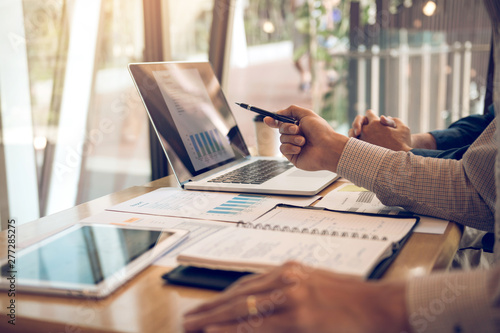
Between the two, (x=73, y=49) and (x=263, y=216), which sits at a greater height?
(x=73, y=49)

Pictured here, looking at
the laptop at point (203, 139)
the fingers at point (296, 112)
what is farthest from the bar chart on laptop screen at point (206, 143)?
the fingers at point (296, 112)

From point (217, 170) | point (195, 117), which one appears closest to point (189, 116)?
point (195, 117)

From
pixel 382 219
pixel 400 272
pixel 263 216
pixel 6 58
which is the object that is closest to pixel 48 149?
pixel 6 58

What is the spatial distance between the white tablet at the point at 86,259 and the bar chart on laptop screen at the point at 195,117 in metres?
0.45

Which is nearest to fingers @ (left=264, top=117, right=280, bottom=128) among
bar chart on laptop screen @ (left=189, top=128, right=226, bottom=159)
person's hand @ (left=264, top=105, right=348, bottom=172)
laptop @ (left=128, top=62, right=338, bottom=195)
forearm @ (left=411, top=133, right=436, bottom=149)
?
person's hand @ (left=264, top=105, right=348, bottom=172)

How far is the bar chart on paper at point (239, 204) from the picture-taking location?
0.96 meters

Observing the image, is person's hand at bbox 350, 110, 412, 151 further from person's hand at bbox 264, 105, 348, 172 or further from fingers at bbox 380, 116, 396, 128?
person's hand at bbox 264, 105, 348, 172

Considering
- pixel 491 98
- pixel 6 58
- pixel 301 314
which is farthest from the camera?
pixel 6 58

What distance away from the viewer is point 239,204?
3.32 ft

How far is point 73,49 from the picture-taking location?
2324 millimetres

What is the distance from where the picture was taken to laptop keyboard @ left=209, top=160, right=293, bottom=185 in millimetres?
1194

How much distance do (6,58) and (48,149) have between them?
464mm

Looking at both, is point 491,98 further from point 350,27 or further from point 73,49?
point 350,27

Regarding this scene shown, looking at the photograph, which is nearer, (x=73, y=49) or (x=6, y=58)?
(x=6, y=58)
